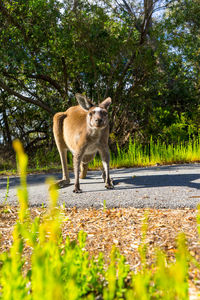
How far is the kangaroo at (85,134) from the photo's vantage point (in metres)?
3.58

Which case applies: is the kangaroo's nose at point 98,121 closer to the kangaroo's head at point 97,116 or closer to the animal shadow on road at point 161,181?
the kangaroo's head at point 97,116

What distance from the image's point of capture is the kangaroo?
11.7 ft

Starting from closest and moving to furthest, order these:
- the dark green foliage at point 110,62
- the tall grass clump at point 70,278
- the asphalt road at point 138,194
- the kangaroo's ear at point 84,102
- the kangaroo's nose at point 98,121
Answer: the tall grass clump at point 70,278 < the asphalt road at point 138,194 < the kangaroo's nose at point 98,121 < the kangaroo's ear at point 84,102 < the dark green foliage at point 110,62

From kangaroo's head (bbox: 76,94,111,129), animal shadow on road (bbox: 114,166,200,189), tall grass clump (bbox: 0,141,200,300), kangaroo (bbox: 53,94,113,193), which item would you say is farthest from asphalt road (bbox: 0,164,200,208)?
tall grass clump (bbox: 0,141,200,300)

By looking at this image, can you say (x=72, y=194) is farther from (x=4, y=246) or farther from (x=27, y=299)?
(x=27, y=299)

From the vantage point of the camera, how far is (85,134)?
3.77 meters

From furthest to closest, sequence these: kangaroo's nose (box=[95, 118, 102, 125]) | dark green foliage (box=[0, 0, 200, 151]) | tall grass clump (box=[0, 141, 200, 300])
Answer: dark green foliage (box=[0, 0, 200, 151]) → kangaroo's nose (box=[95, 118, 102, 125]) → tall grass clump (box=[0, 141, 200, 300])

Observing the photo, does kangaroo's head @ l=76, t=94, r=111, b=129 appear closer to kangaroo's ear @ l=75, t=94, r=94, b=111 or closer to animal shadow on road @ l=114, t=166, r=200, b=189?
kangaroo's ear @ l=75, t=94, r=94, b=111

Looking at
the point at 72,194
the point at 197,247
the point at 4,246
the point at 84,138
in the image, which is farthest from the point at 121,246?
the point at 84,138

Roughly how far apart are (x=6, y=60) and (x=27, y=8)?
2.09 metres

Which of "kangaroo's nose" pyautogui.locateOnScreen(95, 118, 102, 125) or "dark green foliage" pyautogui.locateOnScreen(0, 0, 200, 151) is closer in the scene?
"kangaroo's nose" pyautogui.locateOnScreen(95, 118, 102, 125)

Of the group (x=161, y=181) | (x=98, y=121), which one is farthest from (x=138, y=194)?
(x=98, y=121)

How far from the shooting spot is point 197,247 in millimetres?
1688

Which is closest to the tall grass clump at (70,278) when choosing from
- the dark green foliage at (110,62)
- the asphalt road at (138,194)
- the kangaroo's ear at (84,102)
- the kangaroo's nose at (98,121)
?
the asphalt road at (138,194)
